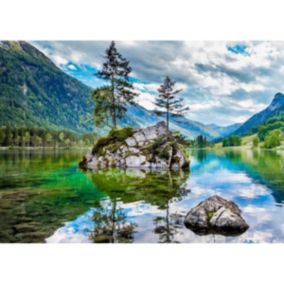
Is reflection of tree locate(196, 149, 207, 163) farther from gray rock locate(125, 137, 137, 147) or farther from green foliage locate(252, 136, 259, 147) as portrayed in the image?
gray rock locate(125, 137, 137, 147)

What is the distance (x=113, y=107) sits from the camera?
24.3 metres

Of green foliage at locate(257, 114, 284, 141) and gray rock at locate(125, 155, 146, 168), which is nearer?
green foliage at locate(257, 114, 284, 141)

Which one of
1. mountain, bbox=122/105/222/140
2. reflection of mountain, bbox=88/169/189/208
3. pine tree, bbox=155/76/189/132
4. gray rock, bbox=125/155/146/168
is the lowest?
reflection of mountain, bbox=88/169/189/208

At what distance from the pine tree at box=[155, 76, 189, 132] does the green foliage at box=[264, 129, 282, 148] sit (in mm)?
7085

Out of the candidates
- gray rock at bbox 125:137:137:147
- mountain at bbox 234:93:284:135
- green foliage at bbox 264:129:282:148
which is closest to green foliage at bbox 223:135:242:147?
mountain at bbox 234:93:284:135

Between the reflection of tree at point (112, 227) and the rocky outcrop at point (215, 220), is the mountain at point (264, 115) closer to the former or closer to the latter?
the rocky outcrop at point (215, 220)

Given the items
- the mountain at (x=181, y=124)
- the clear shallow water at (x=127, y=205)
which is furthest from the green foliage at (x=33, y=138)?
the clear shallow water at (x=127, y=205)

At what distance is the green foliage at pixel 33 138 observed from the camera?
66.4 metres

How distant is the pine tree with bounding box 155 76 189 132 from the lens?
16094mm

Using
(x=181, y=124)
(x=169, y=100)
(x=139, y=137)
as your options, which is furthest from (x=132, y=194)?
(x=139, y=137)

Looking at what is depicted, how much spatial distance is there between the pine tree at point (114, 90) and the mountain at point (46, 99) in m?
0.75
